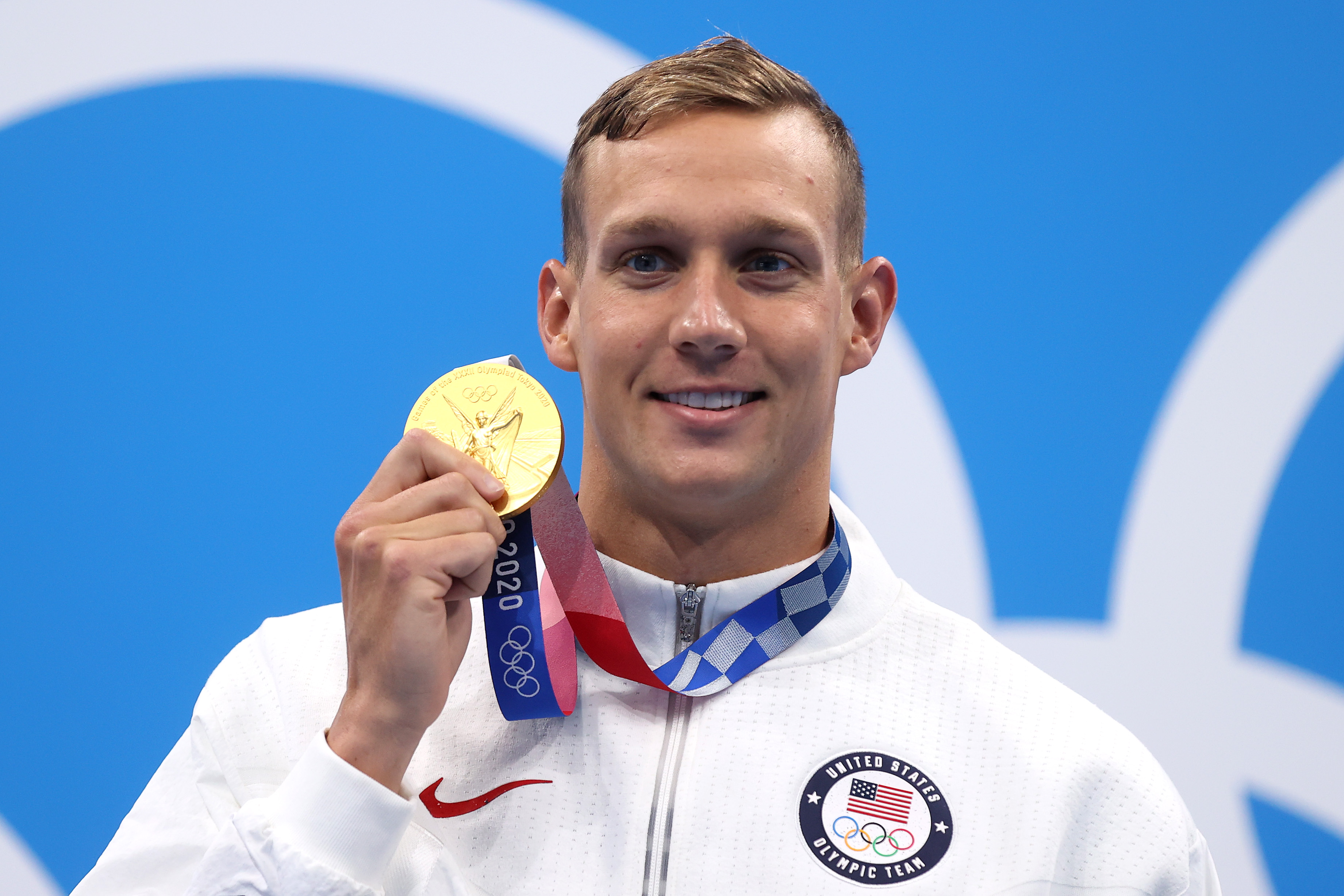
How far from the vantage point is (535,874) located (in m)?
1.62

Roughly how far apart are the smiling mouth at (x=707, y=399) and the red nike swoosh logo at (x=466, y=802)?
1.91 feet

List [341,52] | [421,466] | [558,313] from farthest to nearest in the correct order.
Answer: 1. [341,52]
2. [558,313]
3. [421,466]

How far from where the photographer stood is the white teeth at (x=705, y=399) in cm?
169

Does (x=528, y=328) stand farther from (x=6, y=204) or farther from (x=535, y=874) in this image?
(x=535, y=874)

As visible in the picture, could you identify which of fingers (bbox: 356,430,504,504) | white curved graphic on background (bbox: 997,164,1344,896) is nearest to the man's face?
fingers (bbox: 356,430,504,504)

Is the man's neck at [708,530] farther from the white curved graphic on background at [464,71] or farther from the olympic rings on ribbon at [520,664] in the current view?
the white curved graphic on background at [464,71]

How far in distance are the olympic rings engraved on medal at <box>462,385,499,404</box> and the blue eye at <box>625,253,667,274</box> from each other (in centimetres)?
28

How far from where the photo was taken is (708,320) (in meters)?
1.64

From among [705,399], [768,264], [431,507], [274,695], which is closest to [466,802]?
[274,695]

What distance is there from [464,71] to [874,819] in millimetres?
1861

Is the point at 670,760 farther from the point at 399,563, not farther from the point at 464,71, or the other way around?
the point at 464,71

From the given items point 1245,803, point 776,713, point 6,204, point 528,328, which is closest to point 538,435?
point 776,713

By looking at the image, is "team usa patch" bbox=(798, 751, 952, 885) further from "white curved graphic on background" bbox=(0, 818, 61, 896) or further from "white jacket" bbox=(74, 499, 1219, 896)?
"white curved graphic on background" bbox=(0, 818, 61, 896)

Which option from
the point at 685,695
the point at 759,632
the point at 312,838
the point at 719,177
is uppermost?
the point at 719,177
